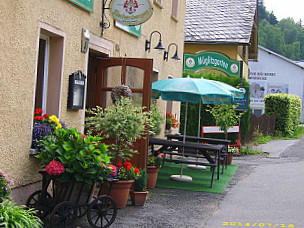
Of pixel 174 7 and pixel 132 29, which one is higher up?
pixel 174 7

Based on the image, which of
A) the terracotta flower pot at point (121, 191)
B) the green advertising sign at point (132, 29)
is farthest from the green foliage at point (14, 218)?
the green advertising sign at point (132, 29)

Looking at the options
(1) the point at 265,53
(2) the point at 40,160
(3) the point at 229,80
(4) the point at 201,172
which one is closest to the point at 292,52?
(1) the point at 265,53

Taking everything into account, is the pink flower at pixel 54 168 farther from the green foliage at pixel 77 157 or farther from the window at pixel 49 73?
the window at pixel 49 73

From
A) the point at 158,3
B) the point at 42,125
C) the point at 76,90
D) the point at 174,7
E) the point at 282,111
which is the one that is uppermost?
the point at 174,7

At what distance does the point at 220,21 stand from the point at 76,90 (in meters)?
17.7

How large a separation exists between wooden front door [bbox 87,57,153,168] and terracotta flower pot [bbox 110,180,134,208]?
1.13 m

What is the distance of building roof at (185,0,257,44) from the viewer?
902 inches

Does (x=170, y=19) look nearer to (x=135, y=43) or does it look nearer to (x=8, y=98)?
(x=135, y=43)

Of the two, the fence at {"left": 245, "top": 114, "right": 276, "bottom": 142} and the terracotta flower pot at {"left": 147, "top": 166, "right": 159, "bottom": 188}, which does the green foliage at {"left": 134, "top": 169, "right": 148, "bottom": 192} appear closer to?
the terracotta flower pot at {"left": 147, "top": 166, "right": 159, "bottom": 188}

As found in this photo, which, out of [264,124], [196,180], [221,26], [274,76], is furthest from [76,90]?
[274,76]

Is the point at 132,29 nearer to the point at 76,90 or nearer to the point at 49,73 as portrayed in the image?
the point at 76,90

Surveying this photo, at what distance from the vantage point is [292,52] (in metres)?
97.0

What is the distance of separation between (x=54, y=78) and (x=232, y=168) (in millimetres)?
7535

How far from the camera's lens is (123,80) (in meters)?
8.86
